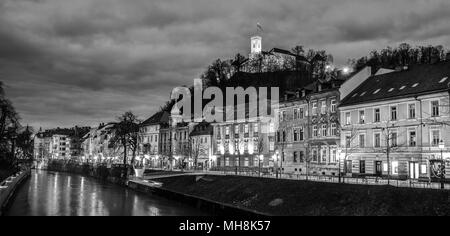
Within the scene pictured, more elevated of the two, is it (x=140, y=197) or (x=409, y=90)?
(x=409, y=90)

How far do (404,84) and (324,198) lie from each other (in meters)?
22.8

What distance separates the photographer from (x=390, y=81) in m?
60.3

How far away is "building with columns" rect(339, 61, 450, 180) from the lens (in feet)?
165

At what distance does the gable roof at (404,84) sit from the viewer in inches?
2056

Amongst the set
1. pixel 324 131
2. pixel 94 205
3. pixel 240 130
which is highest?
pixel 240 130

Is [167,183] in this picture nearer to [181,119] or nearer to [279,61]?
[181,119]

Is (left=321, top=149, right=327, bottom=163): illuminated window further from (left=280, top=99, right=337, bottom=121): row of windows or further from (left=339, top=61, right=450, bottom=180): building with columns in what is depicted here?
(left=280, top=99, right=337, bottom=121): row of windows

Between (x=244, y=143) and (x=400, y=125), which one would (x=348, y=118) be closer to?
(x=400, y=125)

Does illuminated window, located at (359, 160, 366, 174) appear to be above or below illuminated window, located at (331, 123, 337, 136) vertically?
below

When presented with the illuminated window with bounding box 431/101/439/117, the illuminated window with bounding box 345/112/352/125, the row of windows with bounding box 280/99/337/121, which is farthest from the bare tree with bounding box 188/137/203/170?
the illuminated window with bounding box 431/101/439/117

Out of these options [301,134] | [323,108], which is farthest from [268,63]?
[323,108]

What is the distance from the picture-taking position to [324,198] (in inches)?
1610
